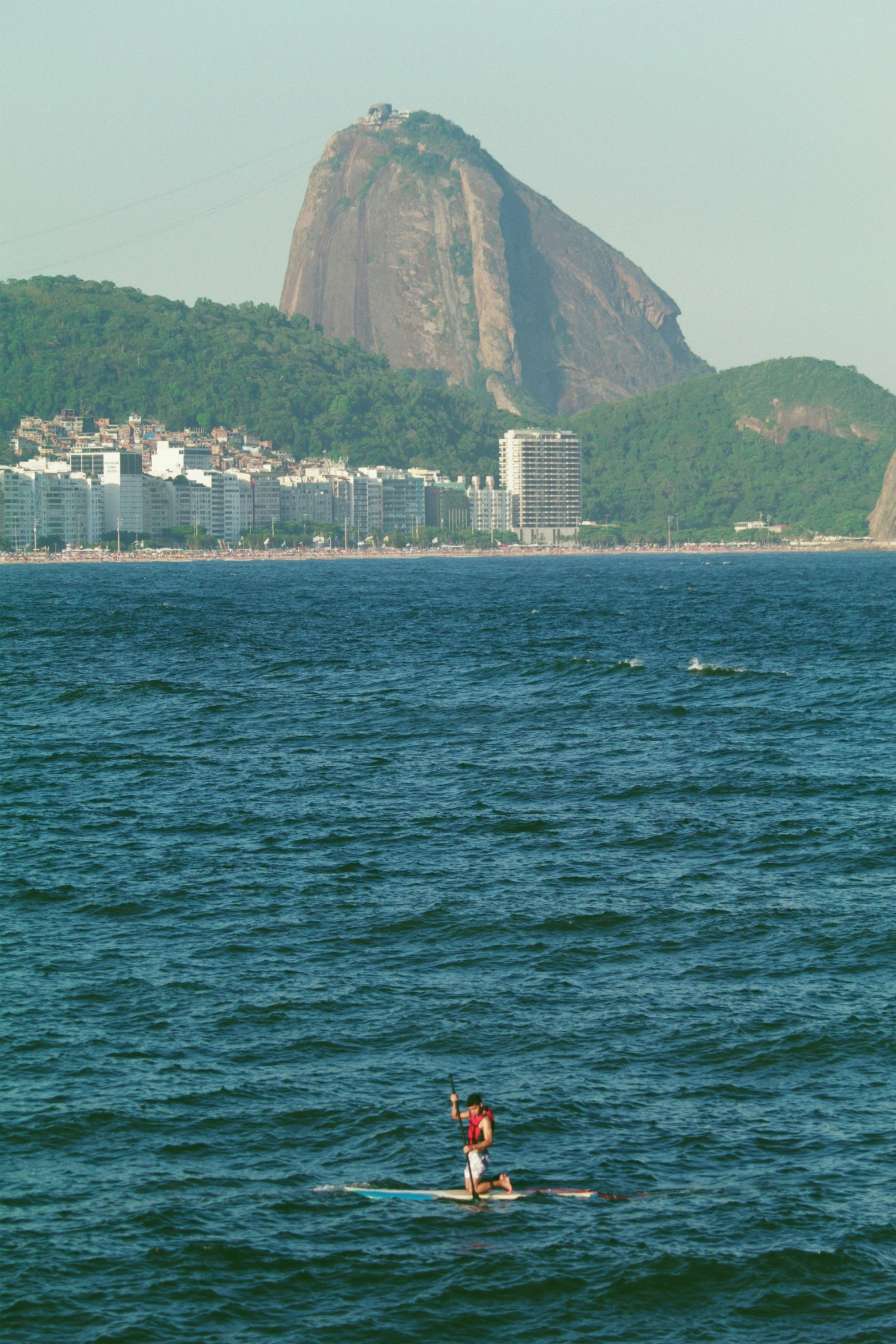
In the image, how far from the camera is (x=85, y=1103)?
987 inches

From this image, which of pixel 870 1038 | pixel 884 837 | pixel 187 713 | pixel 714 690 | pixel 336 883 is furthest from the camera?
pixel 714 690

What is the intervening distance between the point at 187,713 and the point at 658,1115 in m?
49.1

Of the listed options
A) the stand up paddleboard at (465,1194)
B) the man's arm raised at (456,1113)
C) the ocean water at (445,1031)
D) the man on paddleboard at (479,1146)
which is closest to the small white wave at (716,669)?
the ocean water at (445,1031)

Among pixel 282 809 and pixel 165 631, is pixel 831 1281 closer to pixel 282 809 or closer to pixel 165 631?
pixel 282 809

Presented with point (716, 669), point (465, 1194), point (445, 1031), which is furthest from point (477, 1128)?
point (716, 669)

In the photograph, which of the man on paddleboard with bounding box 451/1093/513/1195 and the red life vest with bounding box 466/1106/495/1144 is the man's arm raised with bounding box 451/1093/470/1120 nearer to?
the man on paddleboard with bounding box 451/1093/513/1195

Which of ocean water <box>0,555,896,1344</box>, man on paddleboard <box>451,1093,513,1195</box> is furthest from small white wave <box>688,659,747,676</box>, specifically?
man on paddleboard <box>451,1093,513,1195</box>

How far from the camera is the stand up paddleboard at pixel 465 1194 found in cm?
2184

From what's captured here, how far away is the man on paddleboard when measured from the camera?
72.0 feet

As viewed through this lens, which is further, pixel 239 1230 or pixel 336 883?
pixel 336 883

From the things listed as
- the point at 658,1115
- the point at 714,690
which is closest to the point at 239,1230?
the point at 658,1115

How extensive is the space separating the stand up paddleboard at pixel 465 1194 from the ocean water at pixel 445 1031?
0.16 metres

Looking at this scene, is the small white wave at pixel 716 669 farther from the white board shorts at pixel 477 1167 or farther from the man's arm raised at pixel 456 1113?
the white board shorts at pixel 477 1167

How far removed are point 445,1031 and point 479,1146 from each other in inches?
237
